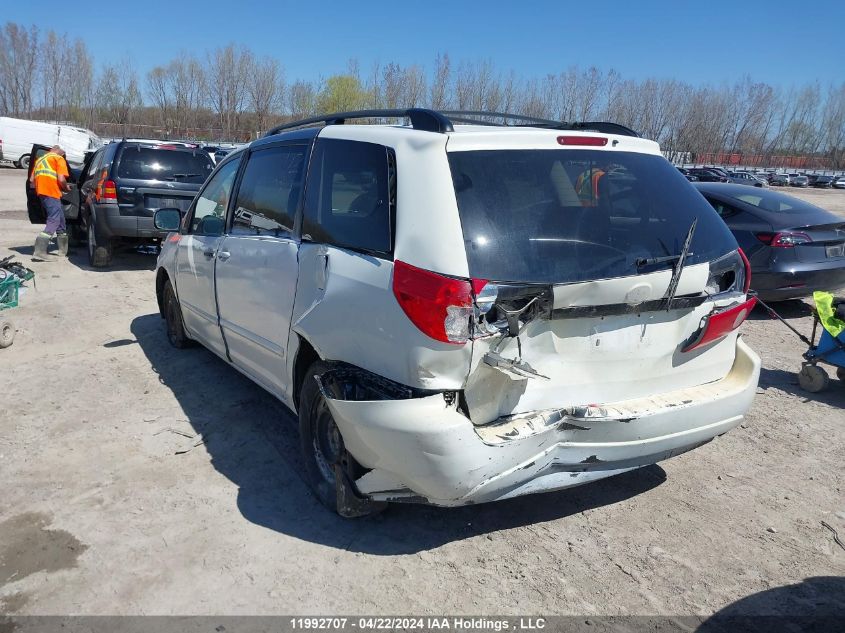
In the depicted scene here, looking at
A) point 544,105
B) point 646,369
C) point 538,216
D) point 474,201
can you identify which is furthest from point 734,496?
point 544,105

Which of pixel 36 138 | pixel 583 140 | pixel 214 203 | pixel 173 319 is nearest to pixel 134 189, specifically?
pixel 173 319

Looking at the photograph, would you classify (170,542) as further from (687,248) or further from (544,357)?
(687,248)

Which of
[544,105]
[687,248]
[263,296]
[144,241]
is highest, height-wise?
[544,105]

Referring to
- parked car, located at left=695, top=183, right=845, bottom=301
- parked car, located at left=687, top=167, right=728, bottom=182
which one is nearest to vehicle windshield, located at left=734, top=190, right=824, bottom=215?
parked car, located at left=695, top=183, right=845, bottom=301

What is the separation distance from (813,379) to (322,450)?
13.5 feet

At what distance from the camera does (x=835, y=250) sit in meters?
7.54

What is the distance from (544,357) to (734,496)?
1.71 m

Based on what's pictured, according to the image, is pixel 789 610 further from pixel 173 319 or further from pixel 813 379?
pixel 173 319

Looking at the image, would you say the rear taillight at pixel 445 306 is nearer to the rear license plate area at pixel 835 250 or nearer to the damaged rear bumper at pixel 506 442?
the damaged rear bumper at pixel 506 442

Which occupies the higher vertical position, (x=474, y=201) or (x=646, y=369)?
(x=474, y=201)

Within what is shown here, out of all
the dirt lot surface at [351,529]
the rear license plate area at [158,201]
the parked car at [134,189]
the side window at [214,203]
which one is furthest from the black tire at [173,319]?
the rear license plate area at [158,201]

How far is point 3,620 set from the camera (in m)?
2.71

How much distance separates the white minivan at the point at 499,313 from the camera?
2701mm

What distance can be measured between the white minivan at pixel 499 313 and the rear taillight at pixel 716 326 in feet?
0.03
